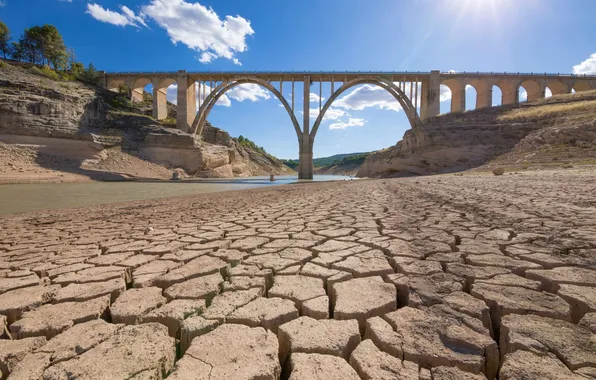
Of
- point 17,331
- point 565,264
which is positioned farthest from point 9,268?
point 565,264

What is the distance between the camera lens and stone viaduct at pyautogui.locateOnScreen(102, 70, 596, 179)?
2684 centimetres

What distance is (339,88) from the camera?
28125 millimetres

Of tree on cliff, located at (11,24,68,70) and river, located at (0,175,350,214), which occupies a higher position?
tree on cliff, located at (11,24,68,70)

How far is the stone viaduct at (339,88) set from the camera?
26.8m

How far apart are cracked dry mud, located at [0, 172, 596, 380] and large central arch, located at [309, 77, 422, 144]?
2713 cm

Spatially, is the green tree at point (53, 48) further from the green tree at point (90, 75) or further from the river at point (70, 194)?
the river at point (70, 194)

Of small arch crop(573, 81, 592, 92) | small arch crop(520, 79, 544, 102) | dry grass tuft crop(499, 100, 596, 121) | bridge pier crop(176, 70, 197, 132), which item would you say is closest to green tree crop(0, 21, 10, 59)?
bridge pier crop(176, 70, 197, 132)

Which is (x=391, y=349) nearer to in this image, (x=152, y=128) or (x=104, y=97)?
(x=152, y=128)

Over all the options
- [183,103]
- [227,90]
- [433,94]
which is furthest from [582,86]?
[183,103]

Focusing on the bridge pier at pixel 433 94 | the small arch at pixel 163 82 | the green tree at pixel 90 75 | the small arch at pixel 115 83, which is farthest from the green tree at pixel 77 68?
the bridge pier at pixel 433 94

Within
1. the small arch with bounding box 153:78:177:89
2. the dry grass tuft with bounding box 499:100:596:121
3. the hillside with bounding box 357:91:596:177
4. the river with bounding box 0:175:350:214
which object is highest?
the small arch with bounding box 153:78:177:89

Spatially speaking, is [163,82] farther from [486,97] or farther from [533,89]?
[533,89]

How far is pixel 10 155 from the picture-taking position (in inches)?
672

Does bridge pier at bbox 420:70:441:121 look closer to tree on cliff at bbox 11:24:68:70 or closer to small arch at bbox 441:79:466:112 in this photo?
small arch at bbox 441:79:466:112
